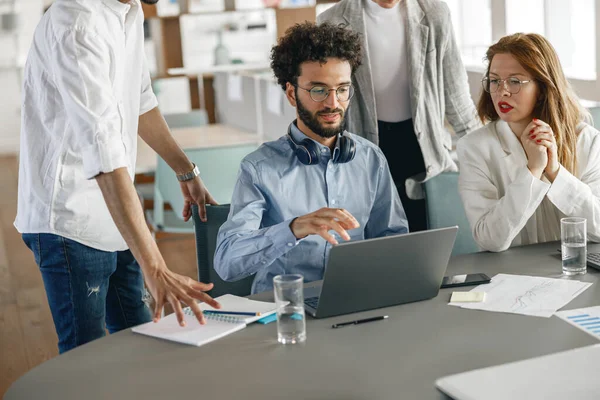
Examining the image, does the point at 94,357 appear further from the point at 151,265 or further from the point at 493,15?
the point at 493,15

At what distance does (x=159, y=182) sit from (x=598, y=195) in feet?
6.59

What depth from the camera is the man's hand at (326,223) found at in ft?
4.66

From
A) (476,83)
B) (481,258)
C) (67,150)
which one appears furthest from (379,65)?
(476,83)

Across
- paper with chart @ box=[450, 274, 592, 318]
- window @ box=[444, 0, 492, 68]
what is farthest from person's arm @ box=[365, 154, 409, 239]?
window @ box=[444, 0, 492, 68]

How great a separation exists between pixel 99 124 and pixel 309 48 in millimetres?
605

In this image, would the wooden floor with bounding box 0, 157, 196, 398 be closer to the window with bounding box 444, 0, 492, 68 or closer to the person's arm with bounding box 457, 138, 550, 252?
the person's arm with bounding box 457, 138, 550, 252

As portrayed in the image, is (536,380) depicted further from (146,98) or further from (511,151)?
(146,98)

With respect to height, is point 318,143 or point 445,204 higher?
point 318,143

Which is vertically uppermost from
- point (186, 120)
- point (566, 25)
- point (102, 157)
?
point (566, 25)

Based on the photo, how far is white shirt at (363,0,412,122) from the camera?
242 centimetres

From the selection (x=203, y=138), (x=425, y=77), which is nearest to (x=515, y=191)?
(x=425, y=77)

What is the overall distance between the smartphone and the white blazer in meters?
0.23

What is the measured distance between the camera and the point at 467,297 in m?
1.51

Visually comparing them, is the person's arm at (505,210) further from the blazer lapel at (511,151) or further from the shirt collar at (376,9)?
the shirt collar at (376,9)
